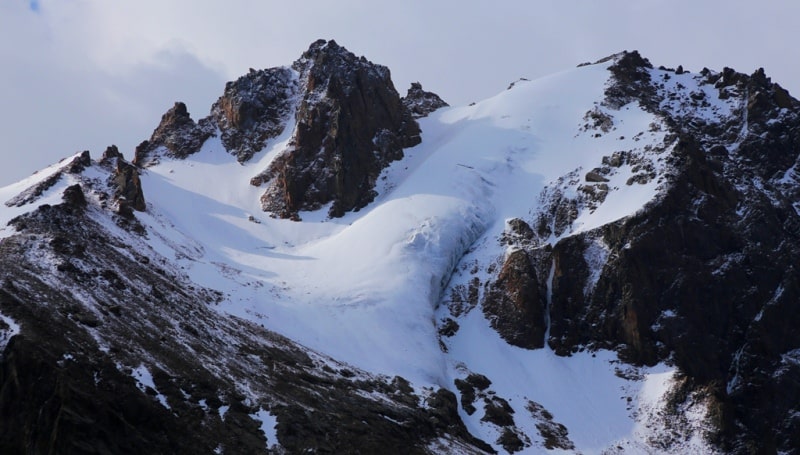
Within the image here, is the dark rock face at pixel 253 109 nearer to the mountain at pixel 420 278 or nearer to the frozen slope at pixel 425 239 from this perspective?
the mountain at pixel 420 278

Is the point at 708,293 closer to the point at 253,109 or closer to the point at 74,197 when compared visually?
the point at 74,197

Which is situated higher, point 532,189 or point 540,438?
point 532,189

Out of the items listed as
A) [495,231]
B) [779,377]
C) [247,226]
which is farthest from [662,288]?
[247,226]

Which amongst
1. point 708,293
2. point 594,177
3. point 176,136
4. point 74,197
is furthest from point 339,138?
point 708,293

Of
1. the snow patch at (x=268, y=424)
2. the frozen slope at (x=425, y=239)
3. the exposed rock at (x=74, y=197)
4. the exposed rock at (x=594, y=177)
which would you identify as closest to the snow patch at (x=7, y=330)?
the snow patch at (x=268, y=424)

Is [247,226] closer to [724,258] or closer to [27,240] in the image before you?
[27,240]

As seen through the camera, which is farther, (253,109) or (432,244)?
(253,109)

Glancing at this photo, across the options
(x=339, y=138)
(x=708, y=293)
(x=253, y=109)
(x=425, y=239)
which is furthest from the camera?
(x=253, y=109)

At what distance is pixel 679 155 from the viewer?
75438 millimetres

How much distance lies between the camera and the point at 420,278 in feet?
234

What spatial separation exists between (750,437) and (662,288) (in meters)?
14.3

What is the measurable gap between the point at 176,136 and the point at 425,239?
42.8 meters

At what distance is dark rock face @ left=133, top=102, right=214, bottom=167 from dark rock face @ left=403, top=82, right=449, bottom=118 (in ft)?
94.5

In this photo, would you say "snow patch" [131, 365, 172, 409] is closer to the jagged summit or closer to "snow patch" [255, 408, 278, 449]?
"snow patch" [255, 408, 278, 449]
